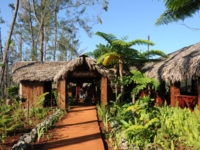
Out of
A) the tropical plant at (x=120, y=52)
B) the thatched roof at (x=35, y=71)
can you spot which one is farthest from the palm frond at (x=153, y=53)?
the thatched roof at (x=35, y=71)

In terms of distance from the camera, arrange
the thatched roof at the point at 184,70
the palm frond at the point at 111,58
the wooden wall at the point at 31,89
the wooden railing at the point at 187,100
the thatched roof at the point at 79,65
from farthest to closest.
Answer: the wooden wall at the point at 31,89, the thatched roof at the point at 79,65, the palm frond at the point at 111,58, the wooden railing at the point at 187,100, the thatched roof at the point at 184,70

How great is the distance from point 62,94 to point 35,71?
3.59 meters

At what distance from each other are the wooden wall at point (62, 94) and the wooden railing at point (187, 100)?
513cm

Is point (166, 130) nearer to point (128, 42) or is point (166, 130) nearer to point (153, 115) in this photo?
point (153, 115)

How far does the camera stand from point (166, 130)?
5590 mm

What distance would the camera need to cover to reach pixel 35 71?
13938mm

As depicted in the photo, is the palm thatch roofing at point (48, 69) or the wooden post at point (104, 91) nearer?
the palm thatch roofing at point (48, 69)

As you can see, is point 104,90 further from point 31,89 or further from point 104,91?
point 31,89

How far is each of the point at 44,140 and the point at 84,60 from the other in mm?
5951

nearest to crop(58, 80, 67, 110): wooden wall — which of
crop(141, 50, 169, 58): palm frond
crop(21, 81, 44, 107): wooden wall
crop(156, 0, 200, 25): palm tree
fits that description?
crop(21, 81, 44, 107): wooden wall

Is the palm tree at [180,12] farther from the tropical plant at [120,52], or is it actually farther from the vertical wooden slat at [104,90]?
the vertical wooden slat at [104,90]

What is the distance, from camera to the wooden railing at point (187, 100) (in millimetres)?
8938

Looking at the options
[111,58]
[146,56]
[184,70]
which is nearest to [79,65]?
[111,58]

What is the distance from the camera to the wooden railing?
894 cm
